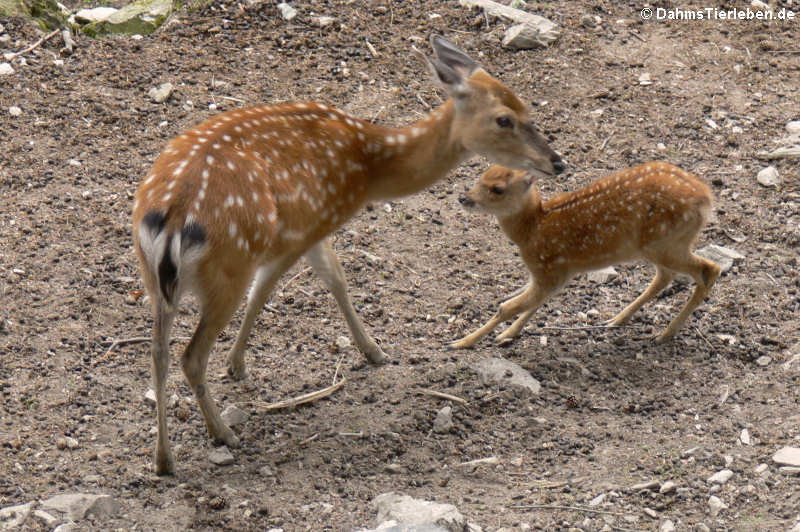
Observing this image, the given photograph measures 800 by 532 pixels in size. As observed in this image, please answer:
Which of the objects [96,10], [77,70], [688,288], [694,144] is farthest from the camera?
[96,10]

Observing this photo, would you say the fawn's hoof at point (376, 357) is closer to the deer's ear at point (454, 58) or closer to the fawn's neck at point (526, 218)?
the fawn's neck at point (526, 218)

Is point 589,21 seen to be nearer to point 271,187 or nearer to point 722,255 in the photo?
point 722,255

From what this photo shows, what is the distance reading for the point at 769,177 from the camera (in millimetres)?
6844

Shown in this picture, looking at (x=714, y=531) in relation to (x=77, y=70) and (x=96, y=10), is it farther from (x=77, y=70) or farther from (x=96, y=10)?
(x=96, y=10)

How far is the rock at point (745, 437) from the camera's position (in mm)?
4883

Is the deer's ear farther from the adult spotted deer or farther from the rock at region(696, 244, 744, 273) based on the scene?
the rock at region(696, 244, 744, 273)

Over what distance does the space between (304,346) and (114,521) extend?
164 centimetres

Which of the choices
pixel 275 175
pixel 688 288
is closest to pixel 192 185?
pixel 275 175

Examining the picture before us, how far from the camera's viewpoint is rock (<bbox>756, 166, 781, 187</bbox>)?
682cm

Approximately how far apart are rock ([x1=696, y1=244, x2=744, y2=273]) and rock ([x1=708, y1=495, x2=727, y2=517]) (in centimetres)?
201

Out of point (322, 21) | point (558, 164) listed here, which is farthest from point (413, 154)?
point (322, 21)

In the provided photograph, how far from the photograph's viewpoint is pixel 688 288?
6215mm

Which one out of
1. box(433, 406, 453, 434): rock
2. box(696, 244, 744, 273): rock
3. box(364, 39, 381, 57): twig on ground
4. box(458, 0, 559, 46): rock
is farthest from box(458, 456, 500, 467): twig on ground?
box(458, 0, 559, 46): rock

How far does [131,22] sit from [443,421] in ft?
15.7
